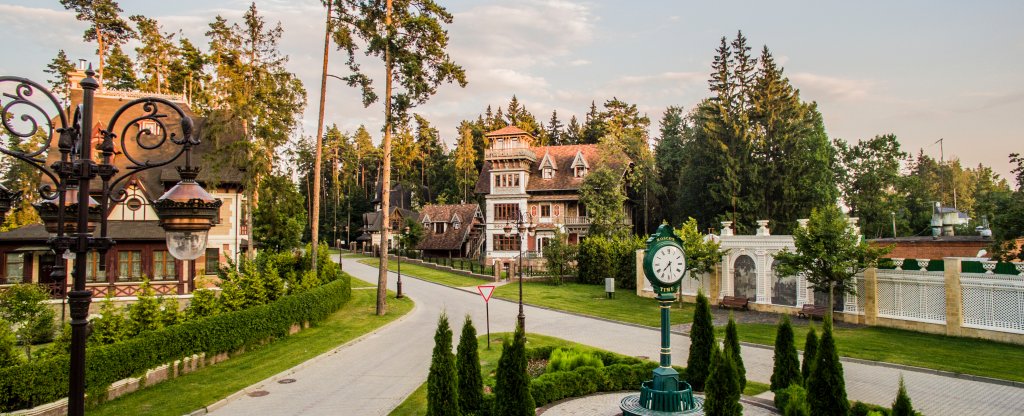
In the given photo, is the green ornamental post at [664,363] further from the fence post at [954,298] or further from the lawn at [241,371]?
the fence post at [954,298]

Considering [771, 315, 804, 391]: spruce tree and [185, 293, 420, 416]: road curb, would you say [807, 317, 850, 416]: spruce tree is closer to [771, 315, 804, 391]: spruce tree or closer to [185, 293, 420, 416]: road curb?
[771, 315, 804, 391]: spruce tree

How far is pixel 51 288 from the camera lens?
30141 mm

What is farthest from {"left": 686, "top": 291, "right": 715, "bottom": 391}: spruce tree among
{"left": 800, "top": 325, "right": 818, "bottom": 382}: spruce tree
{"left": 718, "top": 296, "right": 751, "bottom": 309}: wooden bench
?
{"left": 718, "top": 296, "right": 751, "bottom": 309}: wooden bench

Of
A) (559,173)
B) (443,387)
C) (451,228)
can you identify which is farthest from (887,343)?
(451,228)

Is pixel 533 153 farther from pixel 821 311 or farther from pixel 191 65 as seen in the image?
pixel 821 311

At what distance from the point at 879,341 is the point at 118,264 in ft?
124

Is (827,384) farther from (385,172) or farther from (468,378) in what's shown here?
(385,172)

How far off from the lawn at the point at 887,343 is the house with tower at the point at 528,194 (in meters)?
22.9

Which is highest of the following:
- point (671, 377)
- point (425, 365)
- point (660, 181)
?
point (660, 181)

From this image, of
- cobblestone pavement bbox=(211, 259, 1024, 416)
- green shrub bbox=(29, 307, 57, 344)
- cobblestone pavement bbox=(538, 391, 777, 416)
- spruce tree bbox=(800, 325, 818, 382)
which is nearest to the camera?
spruce tree bbox=(800, 325, 818, 382)

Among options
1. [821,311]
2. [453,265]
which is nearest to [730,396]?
[821,311]

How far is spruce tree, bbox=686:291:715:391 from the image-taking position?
45.5 ft

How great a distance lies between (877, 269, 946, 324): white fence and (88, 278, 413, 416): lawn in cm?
2206

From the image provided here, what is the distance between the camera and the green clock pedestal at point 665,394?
11.7 m
